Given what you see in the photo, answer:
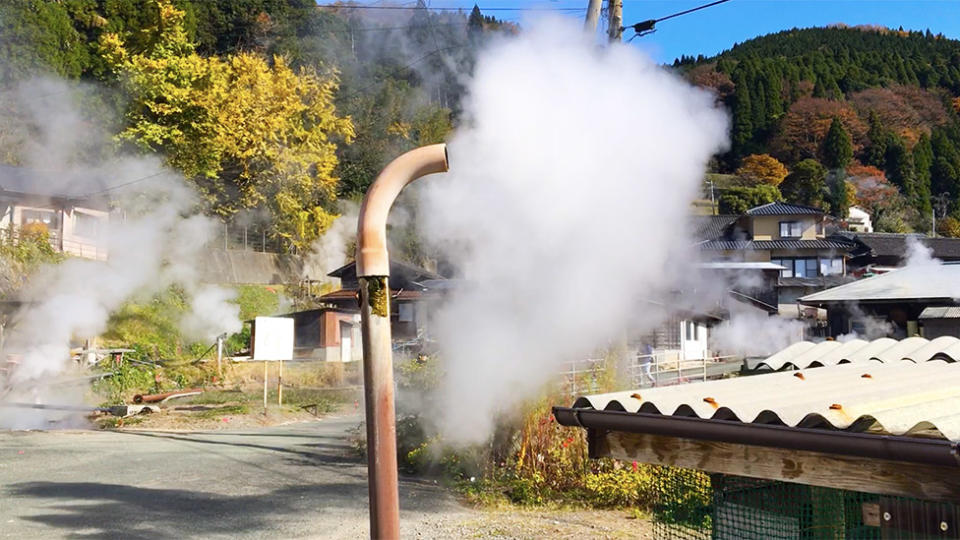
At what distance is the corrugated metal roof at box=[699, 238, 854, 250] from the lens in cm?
4128

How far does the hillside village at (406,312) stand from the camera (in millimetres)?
4418

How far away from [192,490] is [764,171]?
55037 mm

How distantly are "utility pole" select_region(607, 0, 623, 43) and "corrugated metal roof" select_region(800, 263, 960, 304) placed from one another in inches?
406

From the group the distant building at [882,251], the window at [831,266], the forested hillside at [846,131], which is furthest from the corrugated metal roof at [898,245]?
the forested hillside at [846,131]

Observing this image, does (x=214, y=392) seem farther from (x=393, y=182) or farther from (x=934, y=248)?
(x=934, y=248)

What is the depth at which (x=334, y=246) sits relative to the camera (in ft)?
122

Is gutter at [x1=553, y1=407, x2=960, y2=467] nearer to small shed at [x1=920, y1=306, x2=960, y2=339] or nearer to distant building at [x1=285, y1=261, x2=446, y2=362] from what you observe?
small shed at [x1=920, y1=306, x2=960, y2=339]

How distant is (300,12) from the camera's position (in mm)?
40250

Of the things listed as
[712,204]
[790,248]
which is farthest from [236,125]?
[712,204]

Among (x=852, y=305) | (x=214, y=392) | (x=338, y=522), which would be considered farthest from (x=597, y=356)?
(x=214, y=392)

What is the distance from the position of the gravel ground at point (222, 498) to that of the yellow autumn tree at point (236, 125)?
54.6 feet

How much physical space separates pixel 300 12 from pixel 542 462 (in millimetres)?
34875

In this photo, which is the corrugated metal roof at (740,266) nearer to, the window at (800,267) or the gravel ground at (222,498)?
the window at (800,267)

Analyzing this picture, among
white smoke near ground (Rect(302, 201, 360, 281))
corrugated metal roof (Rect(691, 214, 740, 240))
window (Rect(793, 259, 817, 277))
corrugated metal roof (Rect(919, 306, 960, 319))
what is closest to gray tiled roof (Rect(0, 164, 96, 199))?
white smoke near ground (Rect(302, 201, 360, 281))
